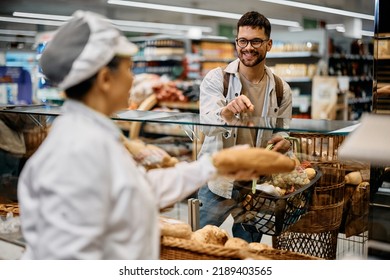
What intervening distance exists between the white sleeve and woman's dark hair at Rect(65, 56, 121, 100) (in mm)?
369

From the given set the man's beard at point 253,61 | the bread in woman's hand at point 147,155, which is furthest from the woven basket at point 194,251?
the man's beard at point 253,61

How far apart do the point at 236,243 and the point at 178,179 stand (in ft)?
2.22

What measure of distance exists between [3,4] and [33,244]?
13.0 meters

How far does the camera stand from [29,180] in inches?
59.4

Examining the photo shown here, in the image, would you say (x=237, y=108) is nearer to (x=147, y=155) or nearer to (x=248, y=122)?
(x=248, y=122)

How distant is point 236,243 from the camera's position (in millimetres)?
2264

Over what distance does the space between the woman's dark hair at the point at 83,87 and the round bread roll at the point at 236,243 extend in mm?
1047

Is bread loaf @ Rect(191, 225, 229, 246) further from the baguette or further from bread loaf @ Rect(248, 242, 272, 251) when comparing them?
the baguette

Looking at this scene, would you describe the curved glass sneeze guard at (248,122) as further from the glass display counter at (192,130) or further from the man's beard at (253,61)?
the man's beard at (253,61)

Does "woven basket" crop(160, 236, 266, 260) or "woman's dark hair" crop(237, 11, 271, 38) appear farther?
"woman's dark hair" crop(237, 11, 271, 38)

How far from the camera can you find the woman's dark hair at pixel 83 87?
1484 millimetres

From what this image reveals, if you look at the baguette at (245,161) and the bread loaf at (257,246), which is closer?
the baguette at (245,161)

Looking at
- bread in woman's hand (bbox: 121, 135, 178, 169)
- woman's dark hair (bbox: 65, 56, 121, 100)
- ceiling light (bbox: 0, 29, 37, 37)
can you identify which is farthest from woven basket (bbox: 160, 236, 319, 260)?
ceiling light (bbox: 0, 29, 37, 37)

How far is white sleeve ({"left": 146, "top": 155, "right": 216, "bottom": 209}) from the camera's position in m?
1.69
